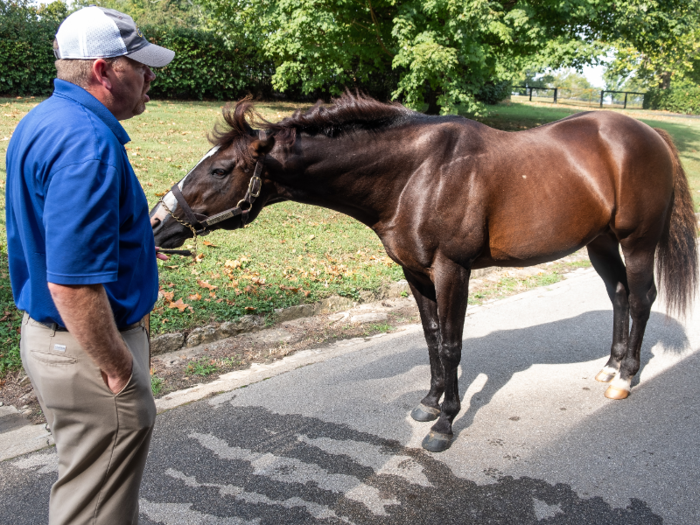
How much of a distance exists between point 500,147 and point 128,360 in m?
2.68

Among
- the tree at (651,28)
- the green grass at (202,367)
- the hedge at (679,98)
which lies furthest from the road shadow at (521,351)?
the hedge at (679,98)

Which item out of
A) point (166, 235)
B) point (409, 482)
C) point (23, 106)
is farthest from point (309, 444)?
point (23, 106)

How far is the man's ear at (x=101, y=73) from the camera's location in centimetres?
172

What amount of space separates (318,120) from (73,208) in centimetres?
190

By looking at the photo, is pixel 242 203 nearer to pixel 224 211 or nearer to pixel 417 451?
pixel 224 211

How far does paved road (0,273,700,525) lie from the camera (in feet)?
8.93

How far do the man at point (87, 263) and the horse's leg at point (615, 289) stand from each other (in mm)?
3646

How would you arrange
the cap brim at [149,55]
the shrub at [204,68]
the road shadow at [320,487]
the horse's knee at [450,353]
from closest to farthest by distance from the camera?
the cap brim at [149,55] < the road shadow at [320,487] < the horse's knee at [450,353] < the shrub at [204,68]

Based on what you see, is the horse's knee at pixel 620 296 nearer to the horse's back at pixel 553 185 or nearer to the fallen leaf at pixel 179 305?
the horse's back at pixel 553 185

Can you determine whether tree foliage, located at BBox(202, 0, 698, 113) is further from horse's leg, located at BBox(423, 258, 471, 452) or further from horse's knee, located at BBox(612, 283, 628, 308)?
horse's leg, located at BBox(423, 258, 471, 452)

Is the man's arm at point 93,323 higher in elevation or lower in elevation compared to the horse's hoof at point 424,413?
higher

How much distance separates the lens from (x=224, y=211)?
121 inches

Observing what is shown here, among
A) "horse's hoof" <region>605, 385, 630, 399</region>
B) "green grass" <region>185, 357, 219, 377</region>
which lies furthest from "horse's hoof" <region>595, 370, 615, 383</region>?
"green grass" <region>185, 357, 219, 377</region>

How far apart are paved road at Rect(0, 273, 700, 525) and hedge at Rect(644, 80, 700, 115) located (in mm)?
33817
